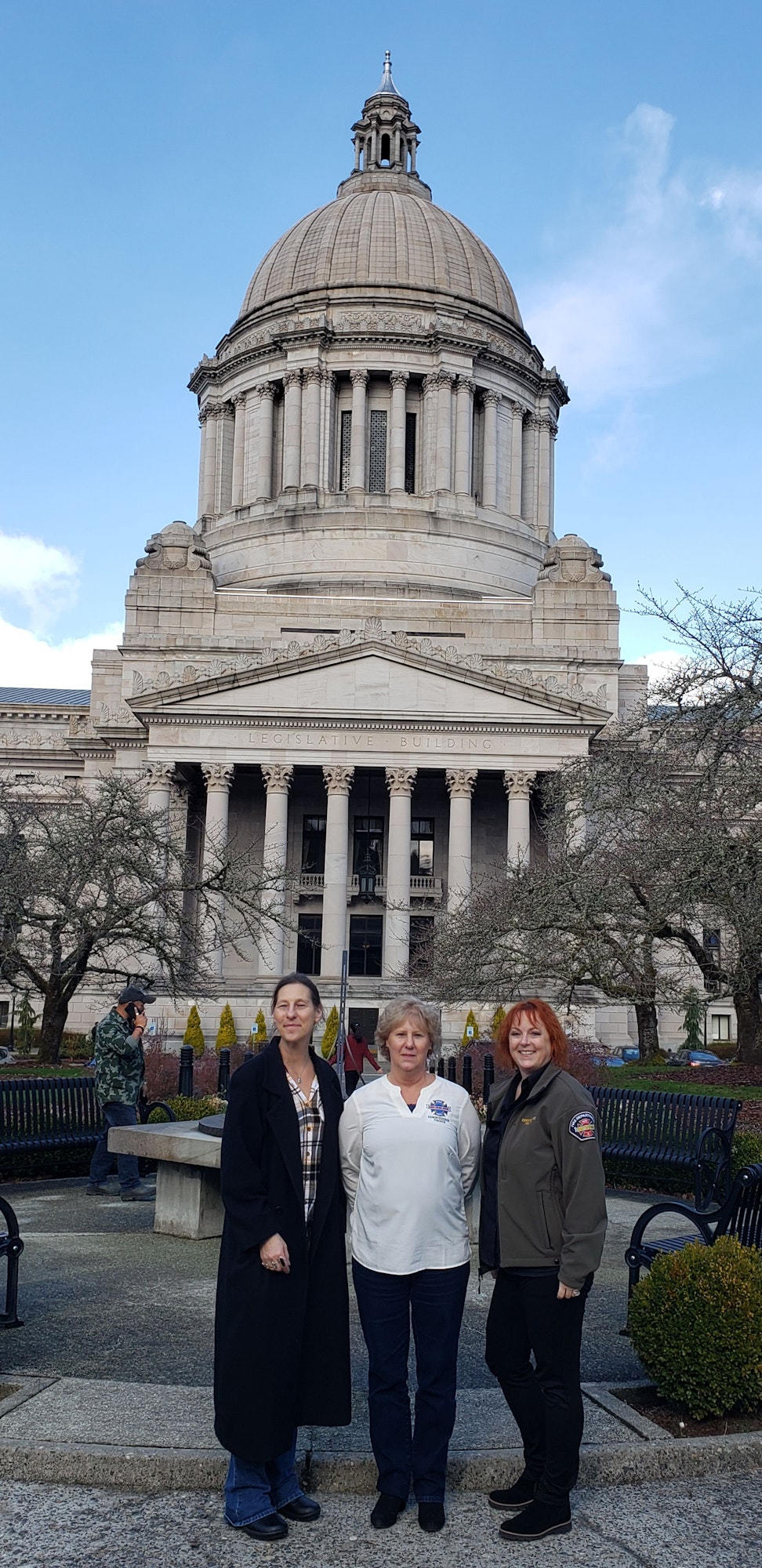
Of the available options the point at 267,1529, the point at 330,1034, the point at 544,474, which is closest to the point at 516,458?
the point at 544,474

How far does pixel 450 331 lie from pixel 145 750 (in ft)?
94.5

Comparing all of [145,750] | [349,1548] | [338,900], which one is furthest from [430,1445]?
[145,750]

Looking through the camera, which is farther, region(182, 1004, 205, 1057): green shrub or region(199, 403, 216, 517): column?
region(199, 403, 216, 517): column

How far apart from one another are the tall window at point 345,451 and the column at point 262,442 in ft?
12.1

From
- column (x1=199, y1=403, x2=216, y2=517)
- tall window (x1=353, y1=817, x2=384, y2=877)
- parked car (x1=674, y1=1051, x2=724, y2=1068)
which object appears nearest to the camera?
parked car (x1=674, y1=1051, x2=724, y2=1068)

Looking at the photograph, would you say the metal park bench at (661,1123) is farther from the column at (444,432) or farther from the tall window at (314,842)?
the column at (444,432)

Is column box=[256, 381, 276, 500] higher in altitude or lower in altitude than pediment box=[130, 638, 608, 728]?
higher

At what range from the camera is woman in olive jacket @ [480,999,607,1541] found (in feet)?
20.0

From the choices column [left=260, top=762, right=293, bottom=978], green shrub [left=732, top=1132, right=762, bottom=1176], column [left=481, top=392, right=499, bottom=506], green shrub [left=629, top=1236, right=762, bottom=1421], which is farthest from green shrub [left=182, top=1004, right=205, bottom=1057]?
column [left=481, top=392, right=499, bottom=506]

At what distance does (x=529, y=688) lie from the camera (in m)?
46.9

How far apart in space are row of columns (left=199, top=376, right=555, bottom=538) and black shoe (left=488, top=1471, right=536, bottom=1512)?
61.2m

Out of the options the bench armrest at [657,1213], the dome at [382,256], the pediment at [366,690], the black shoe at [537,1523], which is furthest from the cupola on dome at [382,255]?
the black shoe at [537,1523]

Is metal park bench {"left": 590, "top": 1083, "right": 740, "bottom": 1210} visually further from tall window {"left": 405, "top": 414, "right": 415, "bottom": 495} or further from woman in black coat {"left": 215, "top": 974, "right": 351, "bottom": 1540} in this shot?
tall window {"left": 405, "top": 414, "right": 415, "bottom": 495}

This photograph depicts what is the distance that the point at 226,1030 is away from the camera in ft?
138
